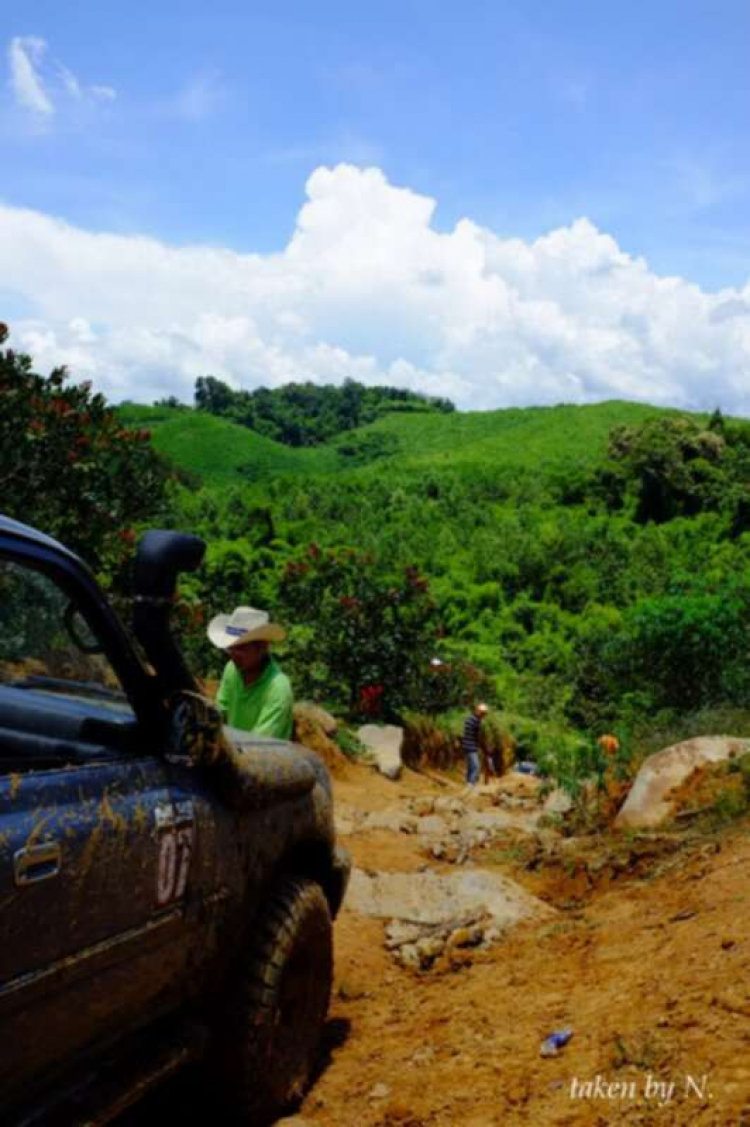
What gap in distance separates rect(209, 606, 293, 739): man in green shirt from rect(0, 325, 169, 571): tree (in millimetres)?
5399

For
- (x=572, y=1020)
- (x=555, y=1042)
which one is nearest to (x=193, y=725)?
(x=555, y=1042)

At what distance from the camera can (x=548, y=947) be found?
6.01 m

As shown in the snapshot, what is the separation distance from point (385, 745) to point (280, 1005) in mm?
12166

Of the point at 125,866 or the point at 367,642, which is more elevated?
the point at 367,642

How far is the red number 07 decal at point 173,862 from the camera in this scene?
2.73 m

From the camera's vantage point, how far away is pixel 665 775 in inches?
362

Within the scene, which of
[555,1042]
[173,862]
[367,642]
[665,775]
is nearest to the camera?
[173,862]

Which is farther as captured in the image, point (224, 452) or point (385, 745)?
point (224, 452)

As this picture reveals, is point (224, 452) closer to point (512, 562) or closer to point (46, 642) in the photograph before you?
point (512, 562)

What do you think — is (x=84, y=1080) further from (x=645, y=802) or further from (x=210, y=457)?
(x=210, y=457)

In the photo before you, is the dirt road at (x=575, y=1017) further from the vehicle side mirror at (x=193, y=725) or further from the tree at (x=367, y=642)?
the tree at (x=367, y=642)
